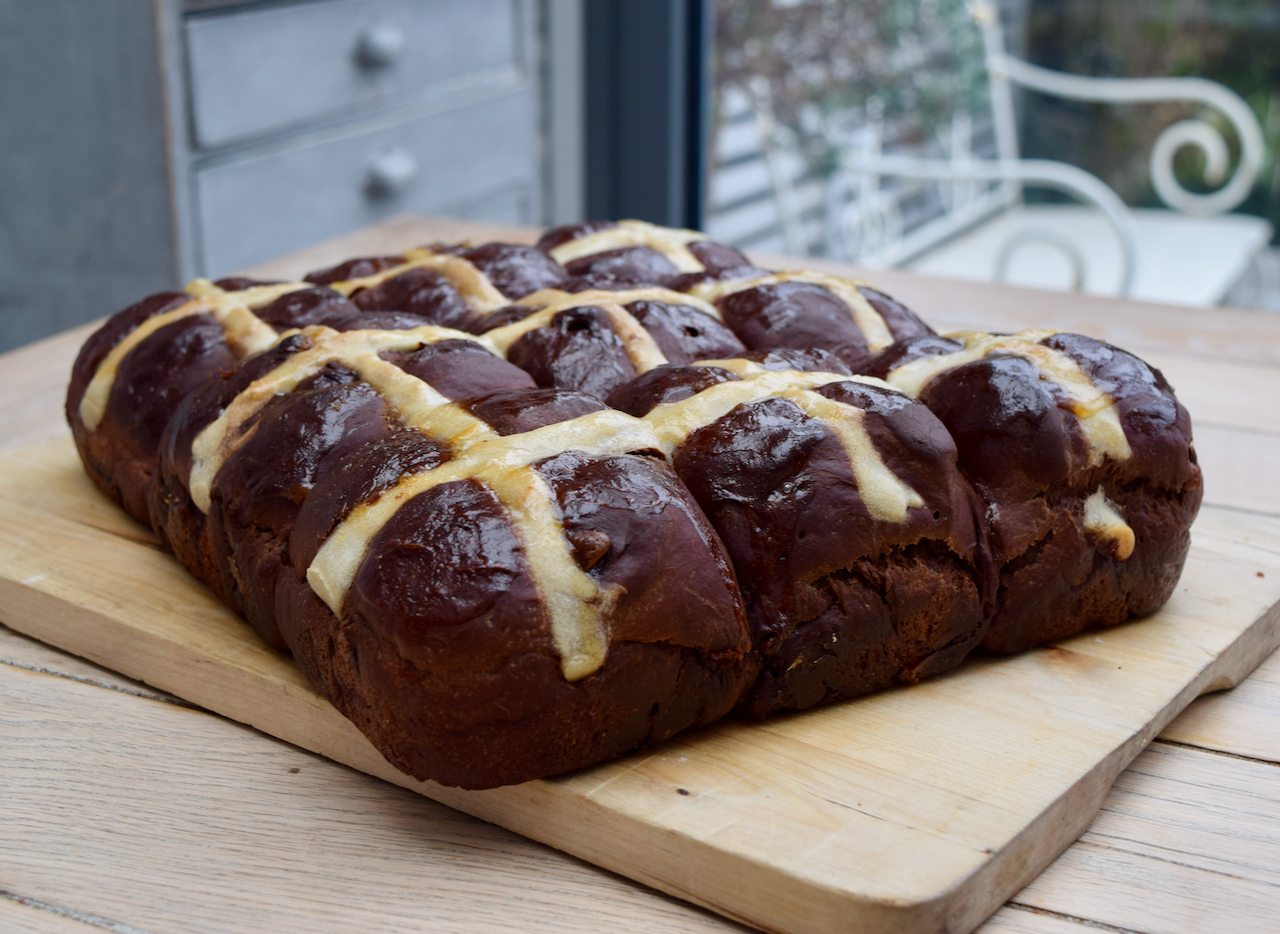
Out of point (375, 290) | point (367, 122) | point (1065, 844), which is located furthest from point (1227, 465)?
point (367, 122)

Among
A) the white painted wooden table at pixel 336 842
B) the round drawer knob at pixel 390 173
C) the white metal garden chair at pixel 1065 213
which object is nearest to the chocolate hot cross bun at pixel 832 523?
the white painted wooden table at pixel 336 842

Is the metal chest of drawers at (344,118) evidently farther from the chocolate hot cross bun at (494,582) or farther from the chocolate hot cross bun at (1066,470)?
the chocolate hot cross bun at (1066,470)

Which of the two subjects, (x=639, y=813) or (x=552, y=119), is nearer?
(x=639, y=813)

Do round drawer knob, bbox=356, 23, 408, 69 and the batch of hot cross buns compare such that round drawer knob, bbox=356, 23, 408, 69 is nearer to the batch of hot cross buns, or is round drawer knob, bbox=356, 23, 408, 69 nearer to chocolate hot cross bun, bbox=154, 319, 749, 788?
the batch of hot cross buns

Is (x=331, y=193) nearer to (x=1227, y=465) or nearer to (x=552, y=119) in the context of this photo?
(x=552, y=119)

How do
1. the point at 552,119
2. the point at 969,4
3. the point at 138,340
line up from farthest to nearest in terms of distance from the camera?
the point at 552,119 < the point at 969,4 < the point at 138,340

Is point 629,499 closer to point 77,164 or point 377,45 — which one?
point 77,164

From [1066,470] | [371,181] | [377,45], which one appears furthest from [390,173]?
[1066,470]
